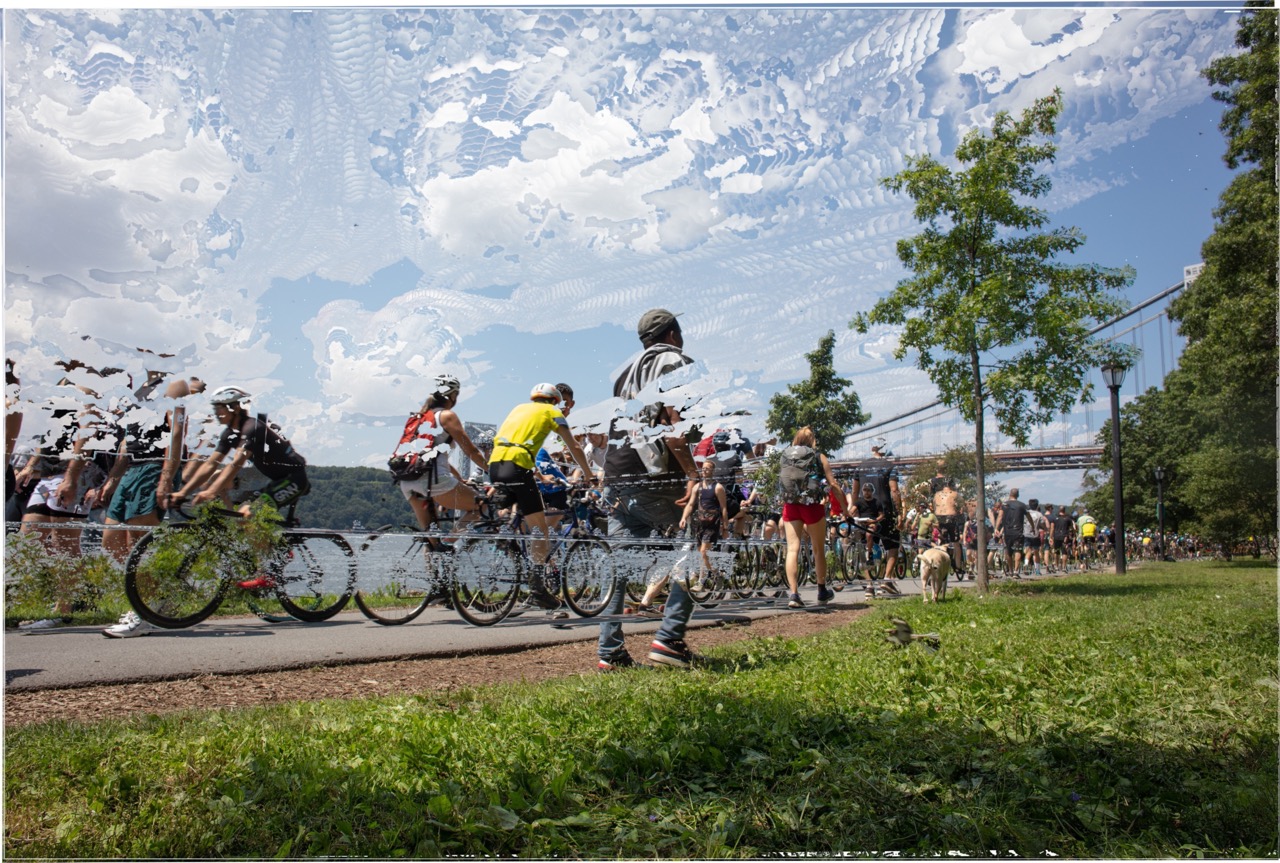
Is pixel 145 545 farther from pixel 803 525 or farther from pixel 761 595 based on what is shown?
pixel 761 595

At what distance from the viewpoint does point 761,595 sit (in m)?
10.4

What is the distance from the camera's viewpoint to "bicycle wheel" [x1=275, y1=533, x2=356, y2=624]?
4223mm

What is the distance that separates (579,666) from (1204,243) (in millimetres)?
4123

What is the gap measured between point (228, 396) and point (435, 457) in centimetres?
99

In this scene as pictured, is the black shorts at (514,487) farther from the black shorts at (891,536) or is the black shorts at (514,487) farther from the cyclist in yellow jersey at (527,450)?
the black shorts at (891,536)

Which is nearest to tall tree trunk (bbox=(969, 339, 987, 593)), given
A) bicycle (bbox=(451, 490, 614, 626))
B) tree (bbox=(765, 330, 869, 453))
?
tree (bbox=(765, 330, 869, 453))

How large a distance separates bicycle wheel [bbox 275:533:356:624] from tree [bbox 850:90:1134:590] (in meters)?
4.19

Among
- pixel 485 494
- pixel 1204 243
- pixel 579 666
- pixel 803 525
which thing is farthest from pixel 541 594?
pixel 1204 243

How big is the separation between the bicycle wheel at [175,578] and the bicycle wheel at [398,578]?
700mm

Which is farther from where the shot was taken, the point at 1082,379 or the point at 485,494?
the point at 1082,379

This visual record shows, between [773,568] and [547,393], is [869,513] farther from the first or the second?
[547,393]

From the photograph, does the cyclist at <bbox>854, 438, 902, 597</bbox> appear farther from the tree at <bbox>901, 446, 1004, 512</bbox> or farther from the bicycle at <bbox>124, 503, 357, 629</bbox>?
the bicycle at <bbox>124, 503, 357, 629</bbox>

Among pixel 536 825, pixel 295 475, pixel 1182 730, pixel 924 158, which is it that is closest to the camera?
pixel 536 825

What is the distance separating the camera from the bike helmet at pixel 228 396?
3.88m
